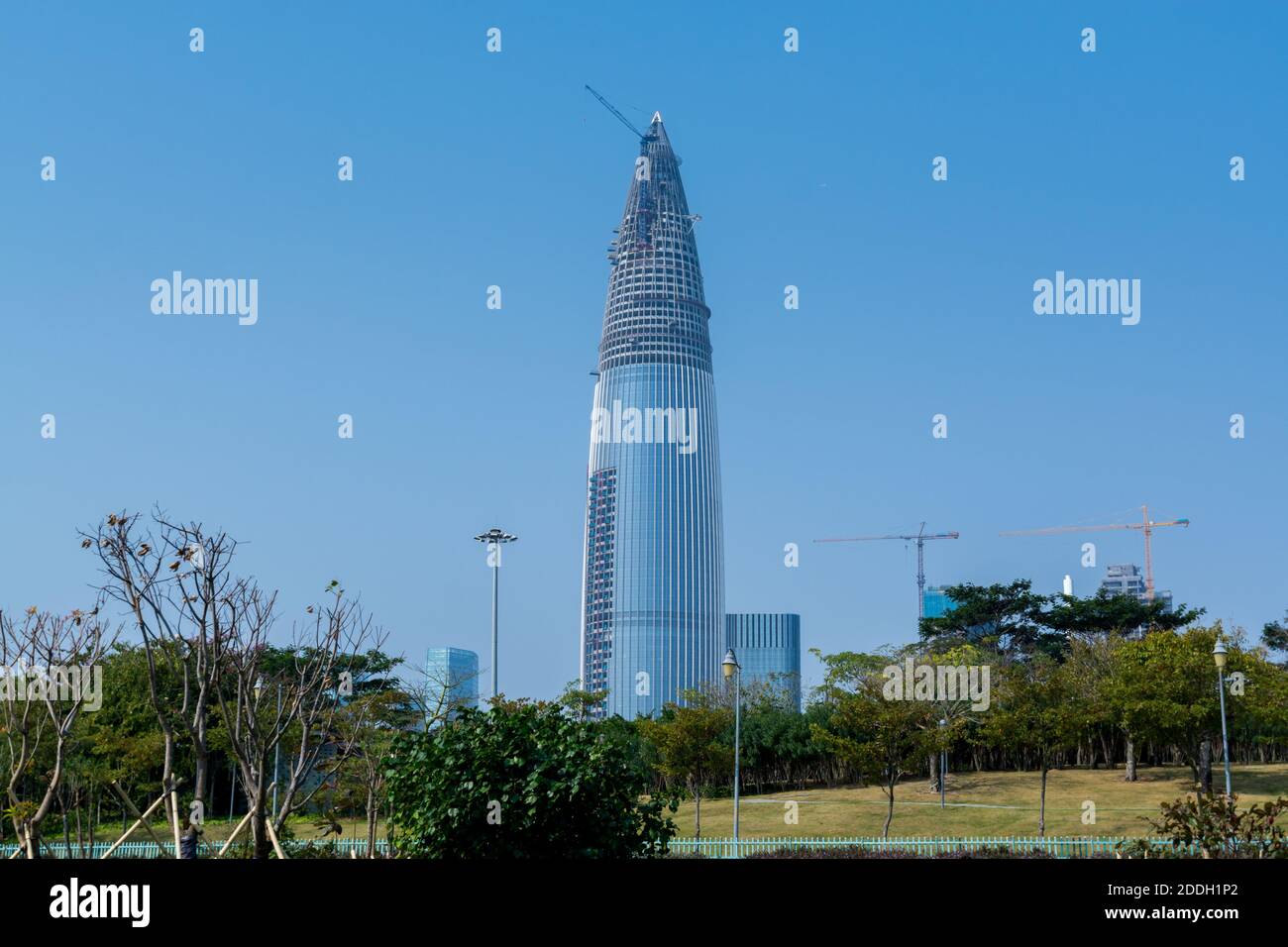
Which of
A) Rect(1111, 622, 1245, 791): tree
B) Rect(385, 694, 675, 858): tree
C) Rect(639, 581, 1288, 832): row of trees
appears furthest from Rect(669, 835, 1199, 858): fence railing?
Rect(385, 694, 675, 858): tree

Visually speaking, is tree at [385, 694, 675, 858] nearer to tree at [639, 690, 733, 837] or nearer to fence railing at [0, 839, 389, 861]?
fence railing at [0, 839, 389, 861]

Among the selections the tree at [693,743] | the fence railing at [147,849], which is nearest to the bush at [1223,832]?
the fence railing at [147,849]

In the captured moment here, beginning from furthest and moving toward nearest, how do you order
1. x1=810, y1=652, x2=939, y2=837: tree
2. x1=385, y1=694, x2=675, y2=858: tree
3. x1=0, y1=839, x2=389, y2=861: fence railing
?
x1=810, y1=652, x2=939, y2=837: tree
x1=0, y1=839, x2=389, y2=861: fence railing
x1=385, y1=694, x2=675, y2=858: tree

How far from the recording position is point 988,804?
42688 mm

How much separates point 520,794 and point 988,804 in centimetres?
3322

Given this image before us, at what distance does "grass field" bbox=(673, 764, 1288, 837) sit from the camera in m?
37.6

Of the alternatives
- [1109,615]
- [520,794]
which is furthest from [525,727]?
[1109,615]

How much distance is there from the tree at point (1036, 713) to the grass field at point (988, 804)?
194 centimetres

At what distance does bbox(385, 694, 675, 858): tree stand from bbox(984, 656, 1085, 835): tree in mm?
28190

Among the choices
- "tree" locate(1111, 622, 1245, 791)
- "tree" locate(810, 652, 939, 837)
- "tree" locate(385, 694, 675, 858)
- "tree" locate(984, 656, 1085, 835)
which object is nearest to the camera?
"tree" locate(385, 694, 675, 858)

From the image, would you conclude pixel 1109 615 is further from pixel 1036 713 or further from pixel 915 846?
pixel 915 846
